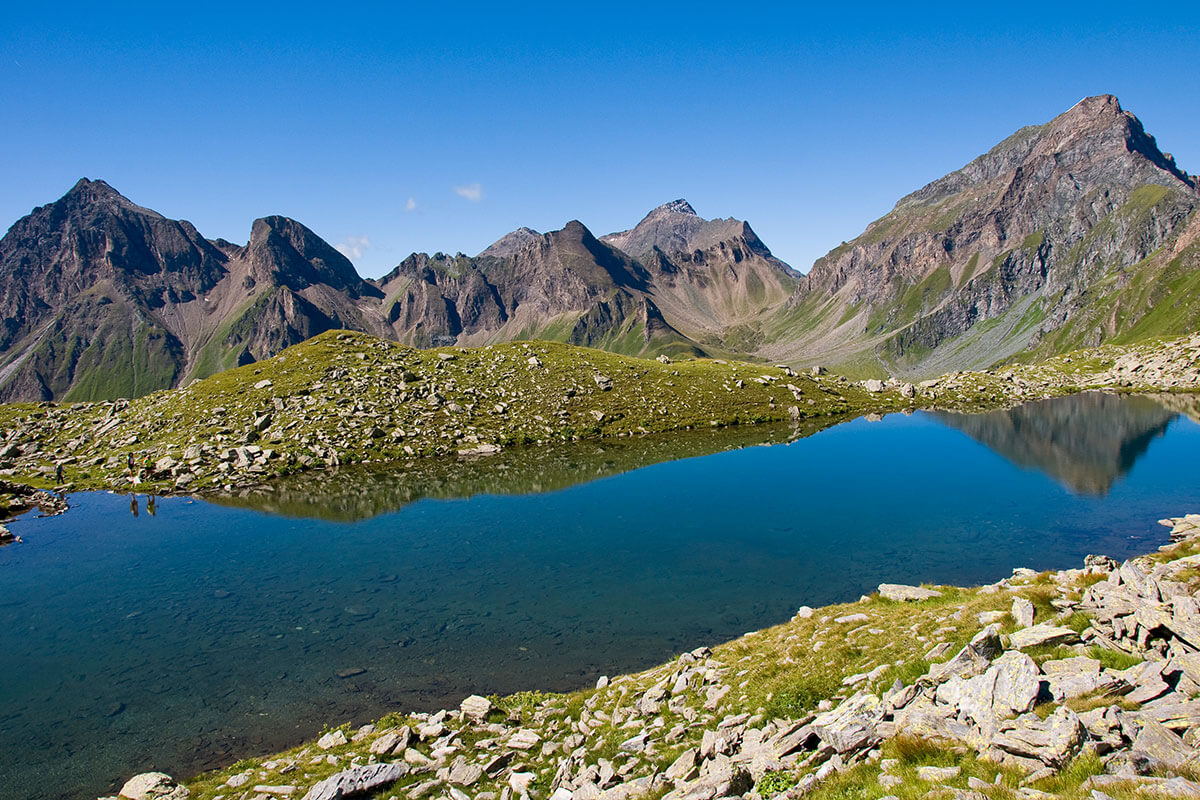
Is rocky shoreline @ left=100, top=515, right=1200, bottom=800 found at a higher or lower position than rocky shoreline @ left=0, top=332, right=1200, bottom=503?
lower

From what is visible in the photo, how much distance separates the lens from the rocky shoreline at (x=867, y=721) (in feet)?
34.5

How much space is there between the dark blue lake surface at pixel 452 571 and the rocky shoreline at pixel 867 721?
18.0ft

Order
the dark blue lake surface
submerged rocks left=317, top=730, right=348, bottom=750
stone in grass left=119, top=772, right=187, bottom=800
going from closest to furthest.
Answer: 1. stone in grass left=119, top=772, right=187, bottom=800
2. submerged rocks left=317, top=730, right=348, bottom=750
3. the dark blue lake surface

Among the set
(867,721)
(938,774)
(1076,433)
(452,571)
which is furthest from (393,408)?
(1076,433)

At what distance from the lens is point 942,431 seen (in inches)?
3575

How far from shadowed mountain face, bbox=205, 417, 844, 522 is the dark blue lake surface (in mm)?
549

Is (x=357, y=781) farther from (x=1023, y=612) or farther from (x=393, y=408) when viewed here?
(x=393, y=408)

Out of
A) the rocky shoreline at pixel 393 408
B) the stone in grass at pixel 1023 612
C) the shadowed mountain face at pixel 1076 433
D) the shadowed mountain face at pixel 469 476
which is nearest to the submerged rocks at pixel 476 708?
the stone in grass at pixel 1023 612

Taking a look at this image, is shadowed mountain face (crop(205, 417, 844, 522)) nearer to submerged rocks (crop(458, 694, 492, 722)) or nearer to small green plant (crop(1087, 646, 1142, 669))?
submerged rocks (crop(458, 694, 492, 722))

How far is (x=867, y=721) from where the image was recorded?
13.8m

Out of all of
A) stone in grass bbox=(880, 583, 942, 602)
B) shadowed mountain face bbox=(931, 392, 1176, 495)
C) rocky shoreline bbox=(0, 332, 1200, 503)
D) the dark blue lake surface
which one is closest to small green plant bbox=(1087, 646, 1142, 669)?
stone in grass bbox=(880, 583, 942, 602)

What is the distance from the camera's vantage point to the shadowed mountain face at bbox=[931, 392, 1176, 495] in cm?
6373

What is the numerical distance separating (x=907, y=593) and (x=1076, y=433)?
261 feet

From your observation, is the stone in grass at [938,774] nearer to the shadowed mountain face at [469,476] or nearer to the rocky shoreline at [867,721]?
the rocky shoreline at [867,721]
